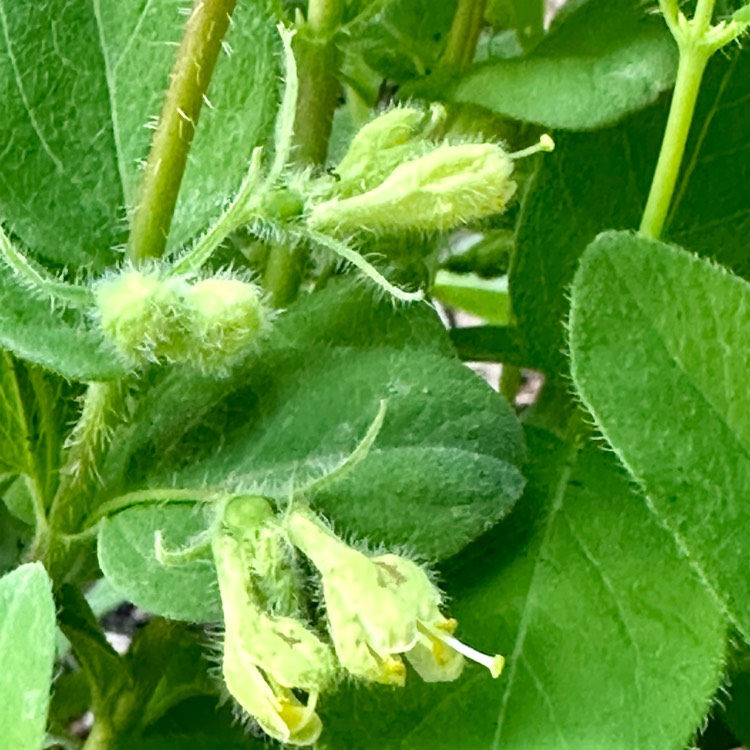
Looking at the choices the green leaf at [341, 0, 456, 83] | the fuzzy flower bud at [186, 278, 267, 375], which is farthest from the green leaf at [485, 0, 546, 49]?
the fuzzy flower bud at [186, 278, 267, 375]

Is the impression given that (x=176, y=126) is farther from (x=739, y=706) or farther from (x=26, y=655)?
(x=739, y=706)

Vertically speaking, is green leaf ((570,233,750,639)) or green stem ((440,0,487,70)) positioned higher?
green stem ((440,0,487,70))

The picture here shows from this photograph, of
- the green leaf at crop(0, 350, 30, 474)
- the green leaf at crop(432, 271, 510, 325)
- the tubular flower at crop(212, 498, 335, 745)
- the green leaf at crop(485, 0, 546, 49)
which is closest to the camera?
the tubular flower at crop(212, 498, 335, 745)

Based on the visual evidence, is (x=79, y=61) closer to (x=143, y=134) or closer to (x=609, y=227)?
(x=143, y=134)

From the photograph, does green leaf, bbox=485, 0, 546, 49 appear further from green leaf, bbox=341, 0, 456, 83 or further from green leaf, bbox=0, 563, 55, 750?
green leaf, bbox=0, 563, 55, 750

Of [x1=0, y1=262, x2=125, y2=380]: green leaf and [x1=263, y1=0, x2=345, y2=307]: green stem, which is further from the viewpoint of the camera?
[x1=263, y1=0, x2=345, y2=307]: green stem

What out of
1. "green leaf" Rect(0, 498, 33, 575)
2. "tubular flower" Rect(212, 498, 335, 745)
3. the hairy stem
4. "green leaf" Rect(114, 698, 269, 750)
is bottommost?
"green leaf" Rect(114, 698, 269, 750)

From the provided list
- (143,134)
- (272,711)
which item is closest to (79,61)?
(143,134)

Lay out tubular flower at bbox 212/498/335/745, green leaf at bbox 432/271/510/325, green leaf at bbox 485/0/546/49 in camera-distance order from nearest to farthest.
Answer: tubular flower at bbox 212/498/335/745, green leaf at bbox 485/0/546/49, green leaf at bbox 432/271/510/325
